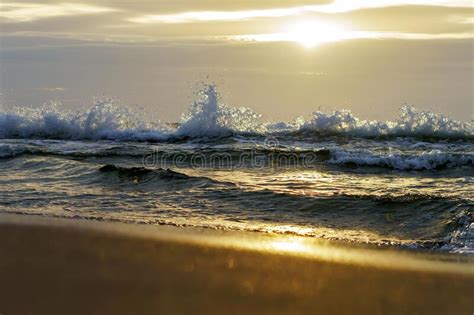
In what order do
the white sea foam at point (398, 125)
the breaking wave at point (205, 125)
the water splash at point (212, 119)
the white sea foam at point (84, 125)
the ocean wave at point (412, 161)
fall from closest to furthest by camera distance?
the ocean wave at point (412, 161), the white sea foam at point (398, 125), the breaking wave at point (205, 125), the water splash at point (212, 119), the white sea foam at point (84, 125)

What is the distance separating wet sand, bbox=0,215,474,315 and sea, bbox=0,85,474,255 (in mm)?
758

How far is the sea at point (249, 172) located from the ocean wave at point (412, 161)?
3 cm

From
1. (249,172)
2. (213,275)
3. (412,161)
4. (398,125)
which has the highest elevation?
(398,125)

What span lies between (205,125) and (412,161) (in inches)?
279

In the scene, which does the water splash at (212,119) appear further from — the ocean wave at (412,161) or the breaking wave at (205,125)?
the ocean wave at (412,161)

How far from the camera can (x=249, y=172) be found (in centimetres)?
1247

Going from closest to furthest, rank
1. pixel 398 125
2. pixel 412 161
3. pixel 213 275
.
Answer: pixel 213 275, pixel 412 161, pixel 398 125

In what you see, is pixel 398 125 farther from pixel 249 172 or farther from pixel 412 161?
pixel 249 172

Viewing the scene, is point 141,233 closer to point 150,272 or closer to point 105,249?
point 105,249

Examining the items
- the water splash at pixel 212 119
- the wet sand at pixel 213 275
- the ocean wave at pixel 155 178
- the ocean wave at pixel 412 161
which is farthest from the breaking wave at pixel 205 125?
Result: the wet sand at pixel 213 275

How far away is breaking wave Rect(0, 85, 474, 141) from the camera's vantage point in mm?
17609

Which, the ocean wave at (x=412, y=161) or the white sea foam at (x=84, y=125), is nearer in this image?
the ocean wave at (x=412, y=161)

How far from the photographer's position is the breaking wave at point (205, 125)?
57.8 feet

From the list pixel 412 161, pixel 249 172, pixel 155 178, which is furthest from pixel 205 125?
pixel 155 178
